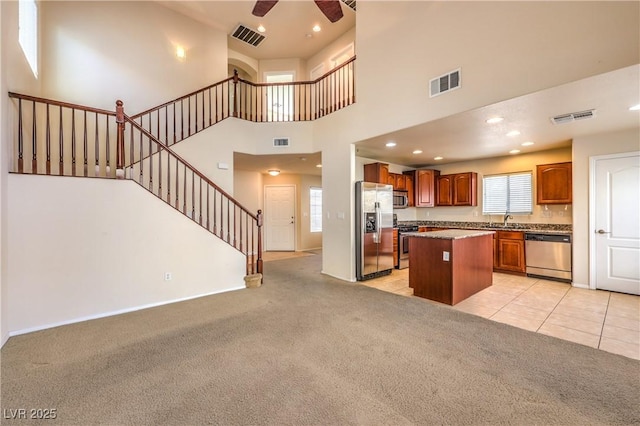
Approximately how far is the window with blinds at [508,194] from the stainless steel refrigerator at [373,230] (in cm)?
255

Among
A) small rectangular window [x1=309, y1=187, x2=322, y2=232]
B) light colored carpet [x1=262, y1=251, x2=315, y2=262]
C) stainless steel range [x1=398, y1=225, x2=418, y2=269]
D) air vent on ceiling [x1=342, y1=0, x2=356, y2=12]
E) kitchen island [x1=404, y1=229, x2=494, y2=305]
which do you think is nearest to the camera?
kitchen island [x1=404, y1=229, x2=494, y2=305]

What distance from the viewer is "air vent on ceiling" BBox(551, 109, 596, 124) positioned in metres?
3.29

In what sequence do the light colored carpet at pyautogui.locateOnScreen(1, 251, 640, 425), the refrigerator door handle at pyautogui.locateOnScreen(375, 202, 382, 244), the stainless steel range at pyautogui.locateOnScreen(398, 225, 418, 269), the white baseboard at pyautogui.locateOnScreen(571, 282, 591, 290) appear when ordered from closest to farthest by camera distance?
the light colored carpet at pyautogui.locateOnScreen(1, 251, 640, 425) → the white baseboard at pyautogui.locateOnScreen(571, 282, 591, 290) → the refrigerator door handle at pyautogui.locateOnScreen(375, 202, 382, 244) → the stainless steel range at pyautogui.locateOnScreen(398, 225, 418, 269)

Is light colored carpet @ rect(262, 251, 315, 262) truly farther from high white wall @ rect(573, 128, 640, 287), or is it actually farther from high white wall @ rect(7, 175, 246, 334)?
high white wall @ rect(573, 128, 640, 287)

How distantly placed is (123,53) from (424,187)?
23.1 feet

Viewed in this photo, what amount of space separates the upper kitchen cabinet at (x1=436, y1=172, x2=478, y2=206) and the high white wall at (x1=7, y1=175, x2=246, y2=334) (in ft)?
18.3

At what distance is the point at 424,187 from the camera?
22.0ft

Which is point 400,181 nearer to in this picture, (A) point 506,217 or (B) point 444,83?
(A) point 506,217

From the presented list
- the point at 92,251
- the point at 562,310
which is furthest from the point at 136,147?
the point at 562,310

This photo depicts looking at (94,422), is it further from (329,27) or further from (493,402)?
(329,27)

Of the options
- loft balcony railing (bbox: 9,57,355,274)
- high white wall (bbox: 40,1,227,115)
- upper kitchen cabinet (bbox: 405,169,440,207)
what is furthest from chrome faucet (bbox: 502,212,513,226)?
high white wall (bbox: 40,1,227,115)

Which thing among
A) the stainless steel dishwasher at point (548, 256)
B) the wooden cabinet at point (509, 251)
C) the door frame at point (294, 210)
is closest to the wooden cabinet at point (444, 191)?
the wooden cabinet at point (509, 251)

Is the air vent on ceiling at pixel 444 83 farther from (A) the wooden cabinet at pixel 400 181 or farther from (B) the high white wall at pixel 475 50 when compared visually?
(A) the wooden cabinet at pixel 400 181

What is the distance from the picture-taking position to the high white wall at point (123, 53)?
4.33 m
